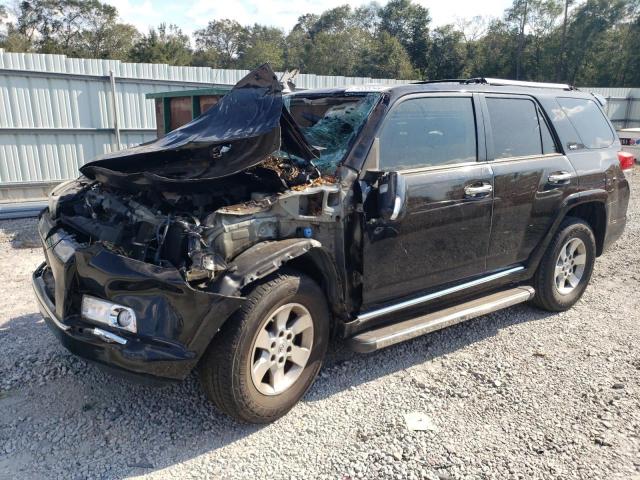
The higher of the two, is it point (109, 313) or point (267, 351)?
point (109, 313)

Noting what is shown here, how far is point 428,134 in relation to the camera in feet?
12.4

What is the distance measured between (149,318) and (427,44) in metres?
50.1

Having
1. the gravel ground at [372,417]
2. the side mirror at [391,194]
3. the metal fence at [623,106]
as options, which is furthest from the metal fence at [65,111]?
the metal fence at [623,106]

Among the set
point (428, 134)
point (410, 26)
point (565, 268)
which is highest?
point (410, 26)

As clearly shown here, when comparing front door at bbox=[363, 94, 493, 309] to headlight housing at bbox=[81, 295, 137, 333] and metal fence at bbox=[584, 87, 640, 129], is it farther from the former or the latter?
metal fence at bbox=[584, 87, 640, 129]

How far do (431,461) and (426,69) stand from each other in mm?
48150

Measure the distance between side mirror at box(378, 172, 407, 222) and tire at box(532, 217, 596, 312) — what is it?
85.5 inches

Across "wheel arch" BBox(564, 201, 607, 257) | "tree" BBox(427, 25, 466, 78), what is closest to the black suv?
"wheel arch" BBox(564, 201, 607, 257)

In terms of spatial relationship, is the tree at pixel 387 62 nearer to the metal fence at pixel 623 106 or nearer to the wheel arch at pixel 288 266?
the metal fence at pixel 623 106

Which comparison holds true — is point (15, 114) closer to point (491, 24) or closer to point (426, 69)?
point (426, 69)

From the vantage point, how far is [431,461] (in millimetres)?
2803

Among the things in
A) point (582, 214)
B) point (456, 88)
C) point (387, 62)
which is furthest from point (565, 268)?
point (387, 62)

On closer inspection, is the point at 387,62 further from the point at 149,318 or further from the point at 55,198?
the point at 149,318

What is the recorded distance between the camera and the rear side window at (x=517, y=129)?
4.21 m
